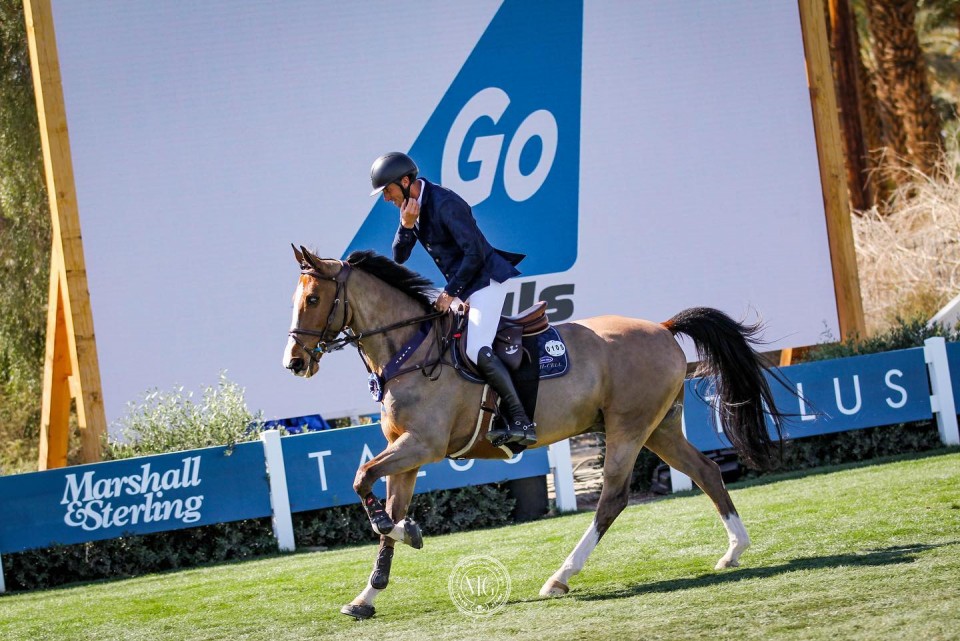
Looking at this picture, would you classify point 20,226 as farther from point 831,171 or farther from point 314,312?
point 831,171

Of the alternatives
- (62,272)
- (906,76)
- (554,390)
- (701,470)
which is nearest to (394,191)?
(554,390)

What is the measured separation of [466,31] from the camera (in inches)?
501

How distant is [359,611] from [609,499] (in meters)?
1.64

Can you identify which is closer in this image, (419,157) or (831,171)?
(419,157)

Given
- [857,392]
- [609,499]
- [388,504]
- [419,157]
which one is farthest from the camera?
[419,157]

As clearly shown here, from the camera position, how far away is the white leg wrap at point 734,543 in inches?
243

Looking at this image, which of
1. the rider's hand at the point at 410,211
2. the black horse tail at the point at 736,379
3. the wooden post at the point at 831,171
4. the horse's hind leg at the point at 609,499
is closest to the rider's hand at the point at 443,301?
the rider's hand at the point at 410,211

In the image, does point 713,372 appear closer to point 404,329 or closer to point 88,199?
point 404,329

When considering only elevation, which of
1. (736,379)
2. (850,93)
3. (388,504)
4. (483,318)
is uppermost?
(850,93)

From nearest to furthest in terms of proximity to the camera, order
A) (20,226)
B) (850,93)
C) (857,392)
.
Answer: (857,392), (20,226), (850,93)

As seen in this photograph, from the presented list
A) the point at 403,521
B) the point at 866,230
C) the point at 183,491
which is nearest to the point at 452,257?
the point at 403,521

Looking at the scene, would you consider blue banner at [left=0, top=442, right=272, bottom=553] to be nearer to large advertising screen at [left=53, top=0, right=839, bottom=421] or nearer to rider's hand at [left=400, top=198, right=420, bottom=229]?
large advertising screen at [left=53, top=0, right=839, bottom=421]

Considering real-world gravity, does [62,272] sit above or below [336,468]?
above

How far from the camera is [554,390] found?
6344 millimetres
